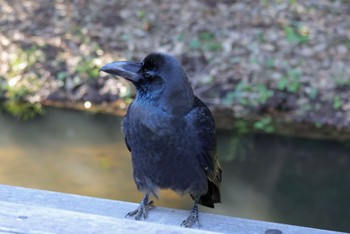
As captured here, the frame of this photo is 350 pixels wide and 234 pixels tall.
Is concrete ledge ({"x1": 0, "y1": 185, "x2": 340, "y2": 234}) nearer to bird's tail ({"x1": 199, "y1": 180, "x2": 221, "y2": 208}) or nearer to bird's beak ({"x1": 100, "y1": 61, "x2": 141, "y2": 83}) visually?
bird's tail ({"x1": 199, "y1": 180, "x2": 221, "y2": 208})

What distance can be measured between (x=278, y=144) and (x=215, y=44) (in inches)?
82.3

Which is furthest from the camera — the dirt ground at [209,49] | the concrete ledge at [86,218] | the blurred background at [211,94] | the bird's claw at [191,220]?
the dirt ground at [209,49]

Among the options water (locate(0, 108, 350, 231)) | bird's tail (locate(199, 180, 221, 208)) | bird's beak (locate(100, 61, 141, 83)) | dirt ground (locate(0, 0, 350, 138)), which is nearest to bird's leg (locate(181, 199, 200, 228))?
bird's tail (locate(199, 180, 221, 208))

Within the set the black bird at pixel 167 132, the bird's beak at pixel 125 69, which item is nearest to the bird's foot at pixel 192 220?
the black bird at pixel 167 132

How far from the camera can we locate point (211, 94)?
749 centimetres

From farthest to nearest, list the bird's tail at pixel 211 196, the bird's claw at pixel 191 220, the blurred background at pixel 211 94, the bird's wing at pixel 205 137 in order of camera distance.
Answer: the blurred background at pixel 211 94, the bird's tail at pixel 211 196, the bird's wing at pixel 205 137, the bird's claw at pixel 191 220

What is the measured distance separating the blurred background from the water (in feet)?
0.04

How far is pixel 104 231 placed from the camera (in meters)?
1.84

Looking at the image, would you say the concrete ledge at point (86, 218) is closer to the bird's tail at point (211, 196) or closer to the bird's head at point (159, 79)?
the bird's tail at point (211, 196)

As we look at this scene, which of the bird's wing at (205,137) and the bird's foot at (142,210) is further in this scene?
the bird's wing at (205,137)

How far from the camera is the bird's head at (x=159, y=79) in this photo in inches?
105

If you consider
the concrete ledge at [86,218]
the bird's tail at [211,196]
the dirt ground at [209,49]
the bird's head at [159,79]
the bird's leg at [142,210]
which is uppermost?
the bird's head at [159,79]

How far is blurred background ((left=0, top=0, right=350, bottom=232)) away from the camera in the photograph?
5.83m

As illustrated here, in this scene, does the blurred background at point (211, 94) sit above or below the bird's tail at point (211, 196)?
below
